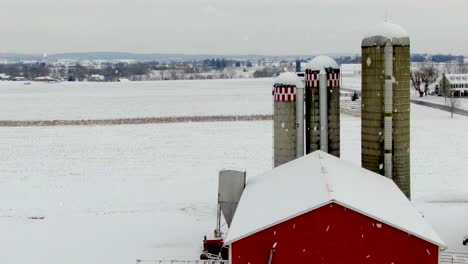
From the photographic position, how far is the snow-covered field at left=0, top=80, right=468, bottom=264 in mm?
21172

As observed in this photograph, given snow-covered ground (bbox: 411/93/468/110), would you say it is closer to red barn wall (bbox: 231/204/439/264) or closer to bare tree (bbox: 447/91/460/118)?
bare tree (bbox: 447/91/460/118)

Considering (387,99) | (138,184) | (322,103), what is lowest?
(138,184)

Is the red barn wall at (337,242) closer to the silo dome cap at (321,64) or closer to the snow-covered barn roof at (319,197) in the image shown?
the snow-covered barn roof at (319,197)

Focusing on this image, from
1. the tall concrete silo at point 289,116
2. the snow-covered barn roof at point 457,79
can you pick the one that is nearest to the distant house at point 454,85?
the snow-covered barn roof at point 457,79

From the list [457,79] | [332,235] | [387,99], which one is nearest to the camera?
[332,235]

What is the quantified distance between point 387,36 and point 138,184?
16308mm

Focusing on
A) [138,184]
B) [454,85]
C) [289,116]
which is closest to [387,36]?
[289,116]

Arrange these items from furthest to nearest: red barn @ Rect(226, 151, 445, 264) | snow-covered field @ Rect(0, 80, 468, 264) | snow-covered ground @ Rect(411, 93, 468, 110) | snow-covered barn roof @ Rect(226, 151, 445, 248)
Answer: snow-covered ground @ Rect(411, 93, 468, 110) < snow-covered field @ Rect(0, 80, 468, 264) < snow-covered barn roof @ Rect(226, 151, 445, 248) < red barn @ Rect(226, 151, 445, 264)

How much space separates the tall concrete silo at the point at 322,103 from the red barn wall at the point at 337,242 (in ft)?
27.6

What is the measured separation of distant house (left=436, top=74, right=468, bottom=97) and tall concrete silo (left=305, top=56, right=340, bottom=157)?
7522 centimetres

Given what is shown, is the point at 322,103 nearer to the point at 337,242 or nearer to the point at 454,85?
the point at 337,242

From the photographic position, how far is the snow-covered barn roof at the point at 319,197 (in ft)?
47.6

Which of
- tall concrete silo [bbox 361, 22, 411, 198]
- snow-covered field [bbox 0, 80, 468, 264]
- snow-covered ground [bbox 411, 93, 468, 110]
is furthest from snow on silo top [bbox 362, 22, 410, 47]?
snow-covered ground [bbox 411, 93, 468, 110]

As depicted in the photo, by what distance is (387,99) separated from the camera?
2069 centimetres
